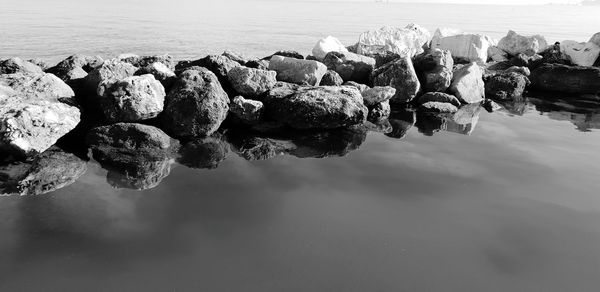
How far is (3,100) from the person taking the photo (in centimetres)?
949

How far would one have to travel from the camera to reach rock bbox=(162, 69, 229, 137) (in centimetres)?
1066

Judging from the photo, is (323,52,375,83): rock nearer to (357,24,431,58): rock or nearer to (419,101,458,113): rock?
(419,101,458,113): rock

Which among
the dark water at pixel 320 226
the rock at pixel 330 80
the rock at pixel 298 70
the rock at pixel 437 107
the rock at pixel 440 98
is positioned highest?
the rock at pixel 298 70

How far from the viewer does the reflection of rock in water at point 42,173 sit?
7.74 m

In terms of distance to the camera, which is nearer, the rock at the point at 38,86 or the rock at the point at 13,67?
the rock at the point at 38,86

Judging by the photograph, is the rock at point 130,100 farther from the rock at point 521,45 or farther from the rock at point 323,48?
the rock at point 521,45

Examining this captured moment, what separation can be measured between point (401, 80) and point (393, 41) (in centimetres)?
1017

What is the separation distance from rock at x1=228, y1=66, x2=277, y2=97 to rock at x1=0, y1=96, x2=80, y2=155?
4203 mm

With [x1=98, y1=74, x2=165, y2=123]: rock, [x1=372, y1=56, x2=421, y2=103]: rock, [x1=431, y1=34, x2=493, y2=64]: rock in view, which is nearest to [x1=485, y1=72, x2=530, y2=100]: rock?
[x1=372, y1=56, x2=421, y2=103]: rock

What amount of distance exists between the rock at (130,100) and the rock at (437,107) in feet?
27.0

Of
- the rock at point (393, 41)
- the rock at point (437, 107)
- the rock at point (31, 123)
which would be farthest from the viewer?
the rock at point (393, 41)

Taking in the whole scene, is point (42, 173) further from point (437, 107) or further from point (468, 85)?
point (468, 85)

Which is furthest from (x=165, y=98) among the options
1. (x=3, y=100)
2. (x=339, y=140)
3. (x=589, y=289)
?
(x=589, y=289)

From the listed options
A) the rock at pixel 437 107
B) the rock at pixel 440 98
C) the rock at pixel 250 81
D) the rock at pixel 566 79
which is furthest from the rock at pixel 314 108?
the rock at pixel 566 79
